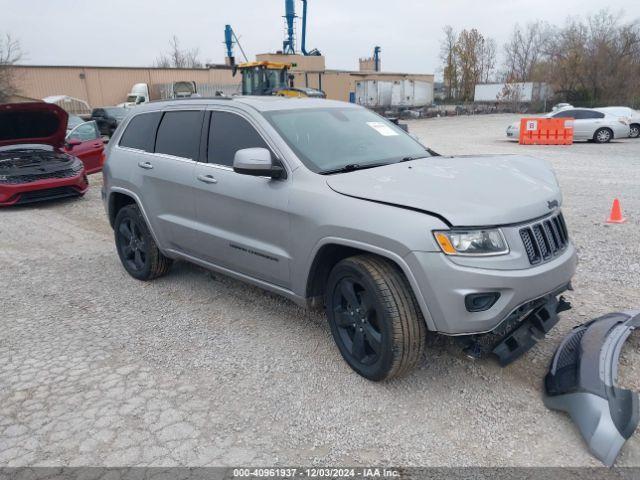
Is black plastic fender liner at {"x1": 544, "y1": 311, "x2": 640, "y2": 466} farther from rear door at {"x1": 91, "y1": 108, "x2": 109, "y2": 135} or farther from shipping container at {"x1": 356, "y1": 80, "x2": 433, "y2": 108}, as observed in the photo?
shipping container at {"x1": 356, "y1": 80, "x2": 433, "y2": 108}

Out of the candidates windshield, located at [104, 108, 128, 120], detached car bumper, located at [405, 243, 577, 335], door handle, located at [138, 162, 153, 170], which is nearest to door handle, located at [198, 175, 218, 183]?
door handle, located at [138, 162, 153, 170]

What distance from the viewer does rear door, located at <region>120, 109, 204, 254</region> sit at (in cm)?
446

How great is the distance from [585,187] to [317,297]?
8297 mm

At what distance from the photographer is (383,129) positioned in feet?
14.5

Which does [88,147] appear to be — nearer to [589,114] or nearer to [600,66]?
[589,114]

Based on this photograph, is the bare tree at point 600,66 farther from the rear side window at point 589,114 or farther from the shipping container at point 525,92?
the rear side window at point 589,114

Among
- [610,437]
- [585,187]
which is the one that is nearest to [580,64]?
[585,187]

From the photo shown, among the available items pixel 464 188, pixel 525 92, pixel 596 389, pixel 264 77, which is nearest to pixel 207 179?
pixel 464 188

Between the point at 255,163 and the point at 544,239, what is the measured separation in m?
1.91

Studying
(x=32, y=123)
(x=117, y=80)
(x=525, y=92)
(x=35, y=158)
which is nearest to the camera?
(x=32, y=123)

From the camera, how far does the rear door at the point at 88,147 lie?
10984 millimetres

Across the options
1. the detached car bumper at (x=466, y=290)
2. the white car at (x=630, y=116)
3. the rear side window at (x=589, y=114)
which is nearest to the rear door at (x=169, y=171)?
the detached car bumper at (x=466, y=290)

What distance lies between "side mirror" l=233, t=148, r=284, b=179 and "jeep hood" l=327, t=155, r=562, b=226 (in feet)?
1.50

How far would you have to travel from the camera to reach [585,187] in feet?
32.6
